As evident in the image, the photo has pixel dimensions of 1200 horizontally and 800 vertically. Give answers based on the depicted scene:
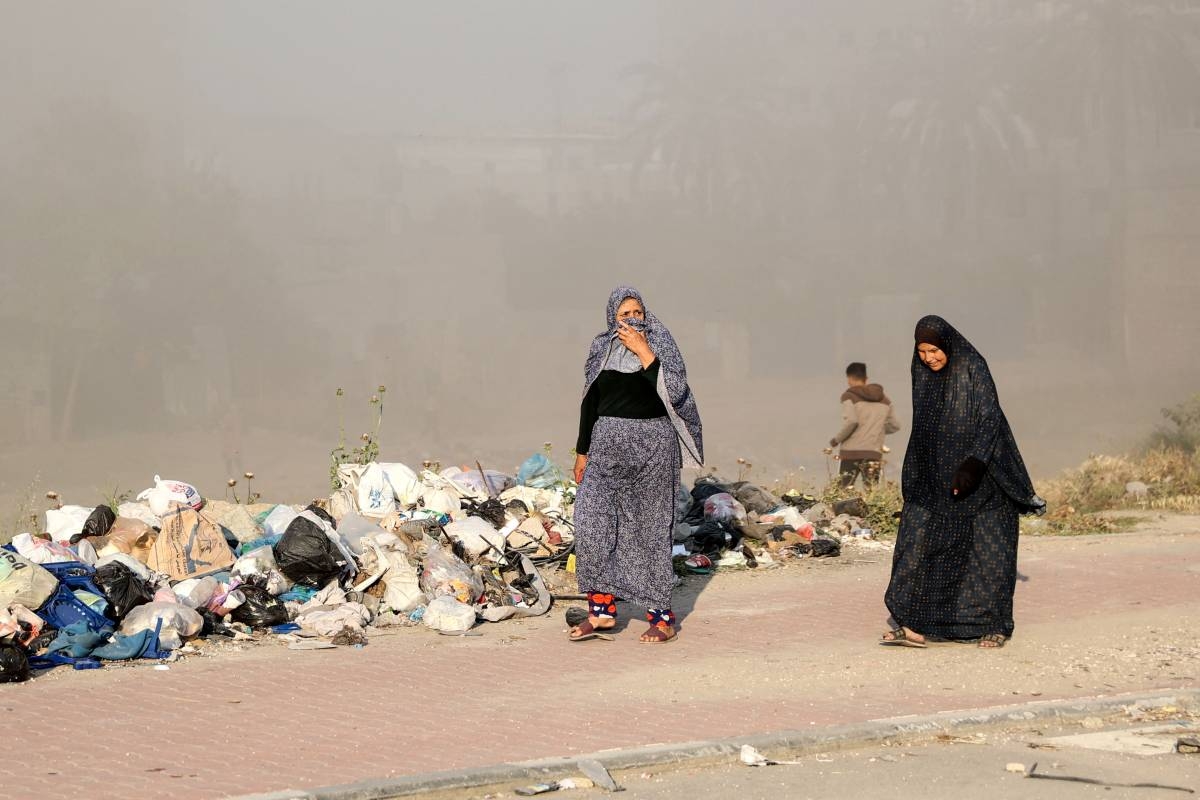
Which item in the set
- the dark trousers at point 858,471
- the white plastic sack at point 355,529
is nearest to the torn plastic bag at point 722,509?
the dark trousers at point 858,471

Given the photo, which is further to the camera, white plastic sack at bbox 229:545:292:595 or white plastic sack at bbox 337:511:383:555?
white plastic sack at bbox 337:511:383:555

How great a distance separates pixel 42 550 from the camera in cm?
836

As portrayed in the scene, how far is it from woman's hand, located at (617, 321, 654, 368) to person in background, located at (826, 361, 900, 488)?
5108 millimetres

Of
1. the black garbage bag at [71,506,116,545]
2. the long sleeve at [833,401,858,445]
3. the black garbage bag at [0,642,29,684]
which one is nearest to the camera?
the black garbage bag at [0,642,29,684]

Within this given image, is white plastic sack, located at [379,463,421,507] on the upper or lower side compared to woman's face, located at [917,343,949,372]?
lower

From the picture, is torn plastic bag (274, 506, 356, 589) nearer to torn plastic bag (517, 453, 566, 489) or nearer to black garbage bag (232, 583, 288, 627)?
black garbage bag (232, 583, 288, 627)

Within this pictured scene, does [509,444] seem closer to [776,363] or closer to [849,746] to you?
[776,363]

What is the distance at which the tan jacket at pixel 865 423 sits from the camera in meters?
12.9

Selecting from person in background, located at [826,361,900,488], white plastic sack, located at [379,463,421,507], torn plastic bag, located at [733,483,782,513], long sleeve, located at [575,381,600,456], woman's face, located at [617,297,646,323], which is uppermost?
woman's face, located at [617,297,646,323]

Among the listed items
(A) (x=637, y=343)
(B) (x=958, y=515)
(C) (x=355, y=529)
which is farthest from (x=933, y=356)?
(C) (x=355, y=529)

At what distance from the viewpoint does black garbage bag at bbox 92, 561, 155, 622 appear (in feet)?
26.0

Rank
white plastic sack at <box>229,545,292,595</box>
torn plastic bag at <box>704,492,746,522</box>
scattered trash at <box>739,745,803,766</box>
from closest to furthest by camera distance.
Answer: scattered trash at <box>739,745,803,766</box> < white plastic sack at <box>229,545,292,595</box> < torn plastic bag at <box>704,492,746,522</box>

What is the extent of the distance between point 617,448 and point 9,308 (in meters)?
10.3

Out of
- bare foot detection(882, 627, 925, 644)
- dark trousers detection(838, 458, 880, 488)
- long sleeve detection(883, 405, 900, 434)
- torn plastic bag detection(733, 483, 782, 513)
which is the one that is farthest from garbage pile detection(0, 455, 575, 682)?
long sleeve detection(883, 405, 900, 434)
